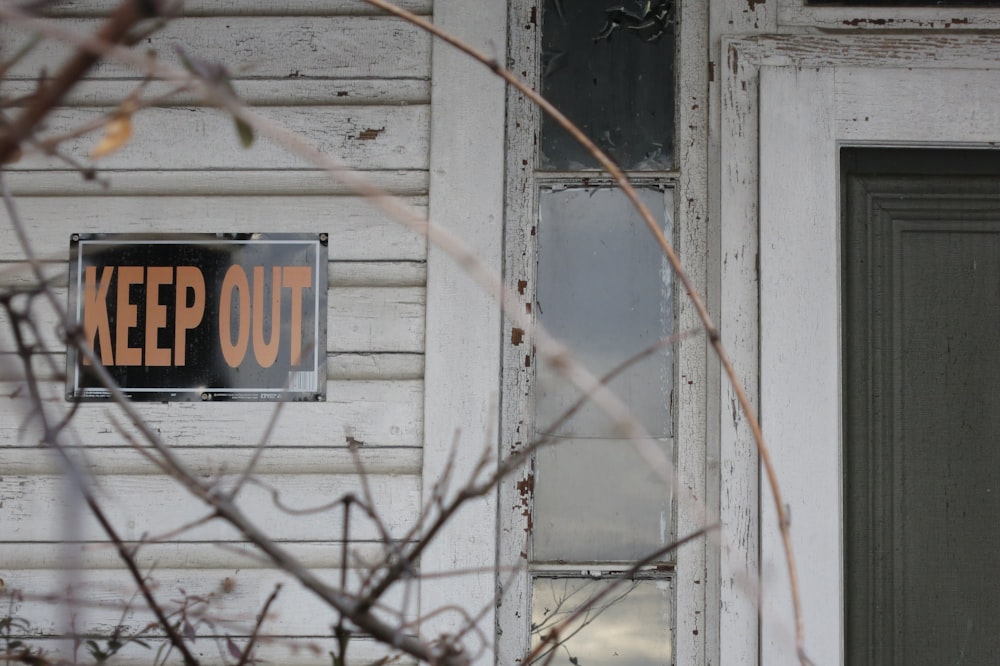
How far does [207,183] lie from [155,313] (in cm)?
31

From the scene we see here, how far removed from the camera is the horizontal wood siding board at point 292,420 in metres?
2.01

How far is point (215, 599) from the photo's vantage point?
6.51 ft

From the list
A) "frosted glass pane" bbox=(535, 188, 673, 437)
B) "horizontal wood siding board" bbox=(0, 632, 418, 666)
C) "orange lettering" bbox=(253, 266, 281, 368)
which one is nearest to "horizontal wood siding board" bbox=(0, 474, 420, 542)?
"horizontal wood siding board" bbox=(0, 632, 418, 666)

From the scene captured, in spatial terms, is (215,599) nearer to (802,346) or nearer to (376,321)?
(376,321)

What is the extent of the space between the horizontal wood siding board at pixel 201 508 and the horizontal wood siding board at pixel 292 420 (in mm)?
82

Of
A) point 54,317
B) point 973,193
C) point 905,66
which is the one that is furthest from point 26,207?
point 973,193

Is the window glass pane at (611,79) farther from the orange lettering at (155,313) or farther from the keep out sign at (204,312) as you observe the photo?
the orange lettering at (155,313)

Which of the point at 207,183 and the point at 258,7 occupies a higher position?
the point at 258,7

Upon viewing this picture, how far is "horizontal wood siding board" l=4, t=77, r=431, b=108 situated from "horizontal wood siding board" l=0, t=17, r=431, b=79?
0.7 inches

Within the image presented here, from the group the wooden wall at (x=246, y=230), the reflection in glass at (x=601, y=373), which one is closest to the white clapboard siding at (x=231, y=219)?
the wooden wall at (x=246, y=230)

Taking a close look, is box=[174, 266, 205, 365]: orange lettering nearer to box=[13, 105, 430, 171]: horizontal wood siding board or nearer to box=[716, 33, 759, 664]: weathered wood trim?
box=[13, 105, 430, 171]: horizontal wood siding board

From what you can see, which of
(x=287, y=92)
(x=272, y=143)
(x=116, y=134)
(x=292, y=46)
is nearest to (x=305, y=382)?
(x=272, y=143)

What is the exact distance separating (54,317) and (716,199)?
147 centimetres

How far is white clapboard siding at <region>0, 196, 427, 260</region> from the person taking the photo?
205 cm
